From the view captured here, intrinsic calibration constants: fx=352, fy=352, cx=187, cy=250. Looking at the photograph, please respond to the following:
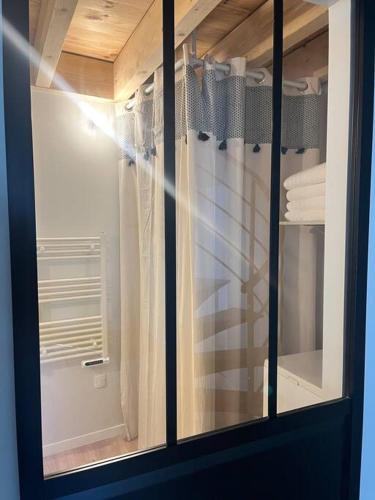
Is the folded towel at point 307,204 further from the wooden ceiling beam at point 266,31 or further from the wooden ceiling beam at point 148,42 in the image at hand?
the wooden ceiling beam at point 148,42

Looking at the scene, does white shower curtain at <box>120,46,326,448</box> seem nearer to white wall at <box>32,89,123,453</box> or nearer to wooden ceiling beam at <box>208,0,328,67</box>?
wooden ceiling beam at <box>208,0,328,67</box>

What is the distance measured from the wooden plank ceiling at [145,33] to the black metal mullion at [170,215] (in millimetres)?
284

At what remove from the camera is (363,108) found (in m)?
1.10

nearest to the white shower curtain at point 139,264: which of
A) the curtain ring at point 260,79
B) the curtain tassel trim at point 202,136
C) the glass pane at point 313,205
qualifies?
the curtain tassel trim at point 202,136

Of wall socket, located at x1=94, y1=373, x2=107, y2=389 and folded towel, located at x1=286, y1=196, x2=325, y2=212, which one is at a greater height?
folded towel, located at x1=286, y1=196, x2=325, y2=212

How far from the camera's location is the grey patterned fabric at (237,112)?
1515 mm

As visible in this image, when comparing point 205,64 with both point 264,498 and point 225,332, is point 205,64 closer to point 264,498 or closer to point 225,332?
point 225,332

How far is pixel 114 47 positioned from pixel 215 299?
145 cm

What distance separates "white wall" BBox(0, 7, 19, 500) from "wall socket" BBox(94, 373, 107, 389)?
157 cm

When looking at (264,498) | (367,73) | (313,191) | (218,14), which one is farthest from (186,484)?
(218,14)

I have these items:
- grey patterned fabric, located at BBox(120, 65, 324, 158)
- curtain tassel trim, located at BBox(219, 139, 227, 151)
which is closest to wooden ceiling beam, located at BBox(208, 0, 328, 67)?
grey patterned fabric, located at BBox(120, 65, 324, 158)

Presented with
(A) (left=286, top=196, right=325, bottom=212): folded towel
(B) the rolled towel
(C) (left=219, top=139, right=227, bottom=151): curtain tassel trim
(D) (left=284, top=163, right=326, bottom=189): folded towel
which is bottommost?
(A) (left=286, top=196, right=325, bottom=212): folded towel

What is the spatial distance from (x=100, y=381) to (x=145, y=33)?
1.98 meters

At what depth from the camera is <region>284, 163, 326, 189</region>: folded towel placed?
56.3 inches
